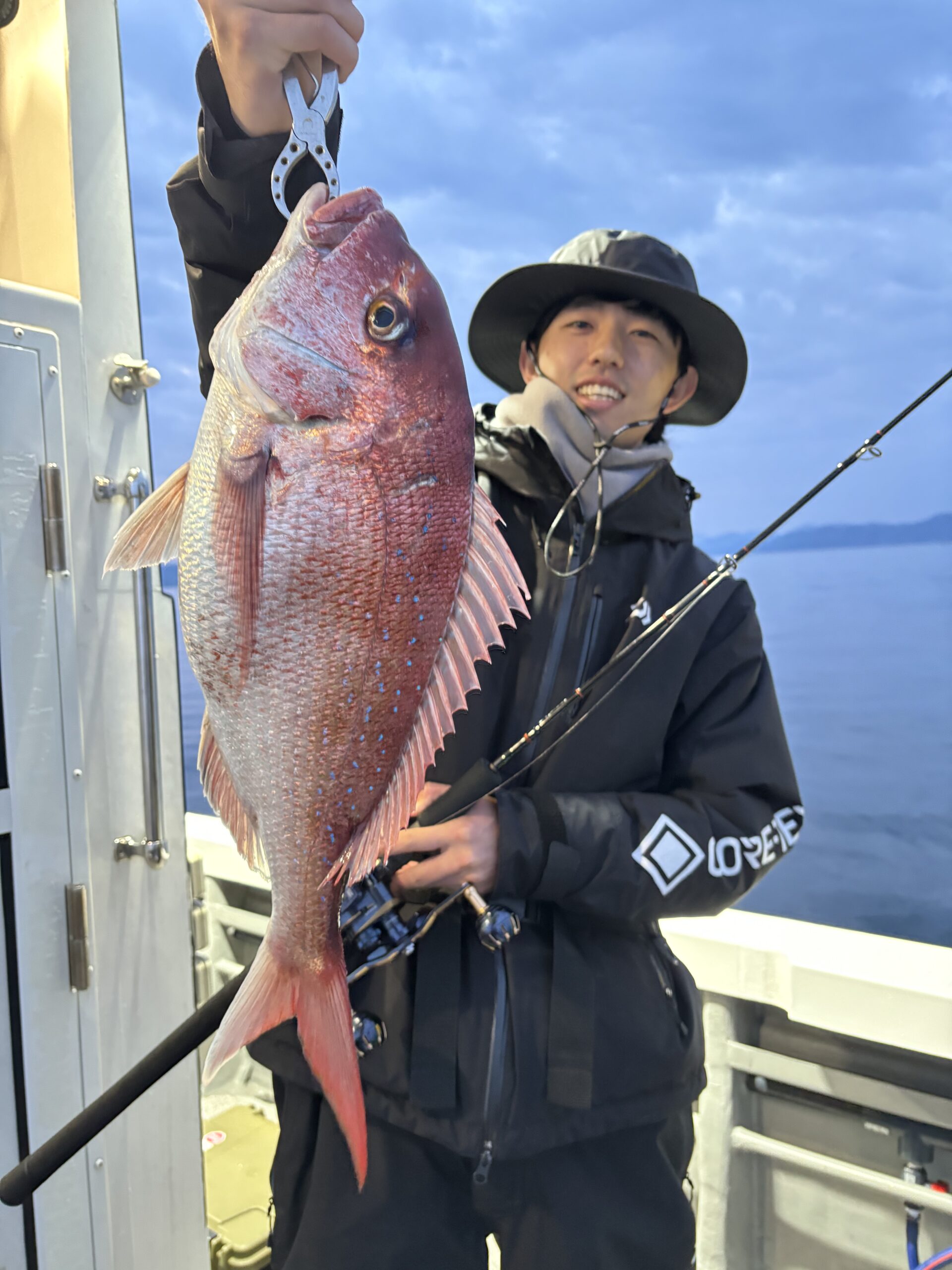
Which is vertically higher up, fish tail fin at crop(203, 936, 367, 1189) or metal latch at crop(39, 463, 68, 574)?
metal latch at crop(39, 463, 68, 574)

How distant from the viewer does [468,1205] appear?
1.20 m

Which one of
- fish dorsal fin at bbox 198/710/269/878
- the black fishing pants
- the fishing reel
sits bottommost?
the black fishing pants

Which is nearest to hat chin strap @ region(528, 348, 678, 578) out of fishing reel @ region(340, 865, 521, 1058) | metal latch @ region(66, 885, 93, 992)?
fishing reel @ region(340, 865, 521, 1058)

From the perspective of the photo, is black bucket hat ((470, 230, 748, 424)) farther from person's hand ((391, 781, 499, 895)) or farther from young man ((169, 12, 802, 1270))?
person's hand ((391, 781, 499, 895))

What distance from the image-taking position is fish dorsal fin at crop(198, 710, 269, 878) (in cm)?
84

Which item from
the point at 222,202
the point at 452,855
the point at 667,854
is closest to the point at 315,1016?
the point at 452,855

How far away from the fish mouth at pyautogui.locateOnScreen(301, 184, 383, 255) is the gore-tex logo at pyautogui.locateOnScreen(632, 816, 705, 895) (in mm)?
869

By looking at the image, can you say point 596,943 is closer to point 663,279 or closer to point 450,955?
point 450,955

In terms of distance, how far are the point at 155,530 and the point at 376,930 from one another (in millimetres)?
598

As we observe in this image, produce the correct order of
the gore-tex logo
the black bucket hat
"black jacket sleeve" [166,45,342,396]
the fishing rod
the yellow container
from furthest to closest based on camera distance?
the yellow container
the black bucket hat
the gore-tex logo
the fishing rod
"black jacket sleeve" [166,45,342,396]

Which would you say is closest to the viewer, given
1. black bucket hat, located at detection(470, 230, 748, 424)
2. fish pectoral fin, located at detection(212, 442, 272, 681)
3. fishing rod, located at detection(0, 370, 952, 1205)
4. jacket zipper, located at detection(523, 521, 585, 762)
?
fish pectoral fin, located at detection(212, 442, 272, 681)

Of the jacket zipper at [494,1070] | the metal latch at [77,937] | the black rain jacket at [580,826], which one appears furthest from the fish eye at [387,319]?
the metal latch at [77,937]

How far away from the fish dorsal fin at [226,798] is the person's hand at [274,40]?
620 millimetres

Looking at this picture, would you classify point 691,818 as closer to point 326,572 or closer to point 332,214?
point 326,572
